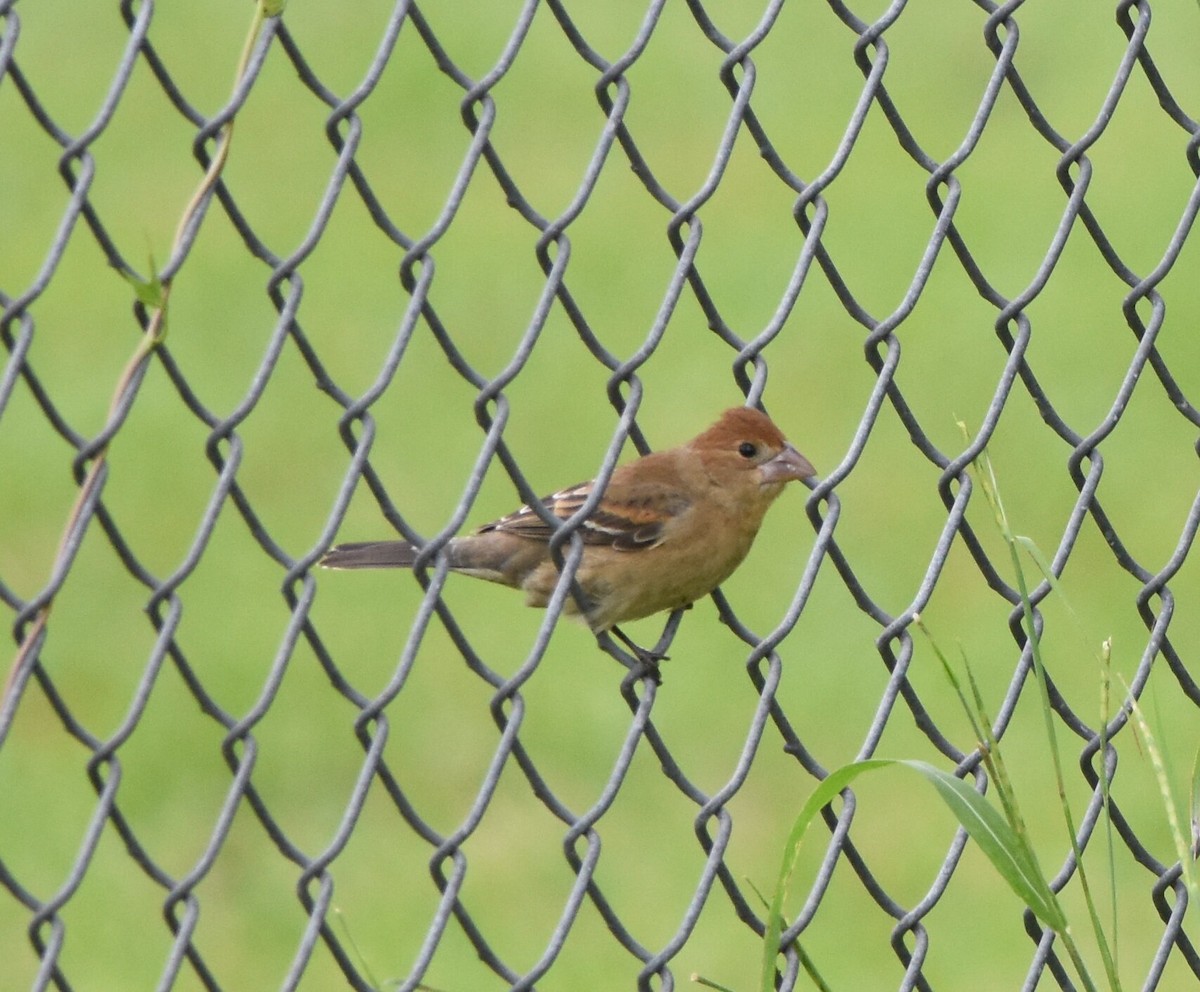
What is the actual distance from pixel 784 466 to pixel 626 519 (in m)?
0.45

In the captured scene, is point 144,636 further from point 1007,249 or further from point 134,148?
point 1007,249

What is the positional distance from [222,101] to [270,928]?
17.7ft

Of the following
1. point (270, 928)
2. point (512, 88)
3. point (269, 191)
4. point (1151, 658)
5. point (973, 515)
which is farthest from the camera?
point (512, 88)

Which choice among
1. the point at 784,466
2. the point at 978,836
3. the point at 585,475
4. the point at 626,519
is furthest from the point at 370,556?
the point at 585,475

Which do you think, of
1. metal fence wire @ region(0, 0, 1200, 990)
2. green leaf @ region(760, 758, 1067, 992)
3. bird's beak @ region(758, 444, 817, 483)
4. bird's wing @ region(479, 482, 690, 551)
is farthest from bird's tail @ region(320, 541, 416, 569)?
green leaf @ region(760, 758, 1067, 992)

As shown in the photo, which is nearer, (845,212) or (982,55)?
(845,212)

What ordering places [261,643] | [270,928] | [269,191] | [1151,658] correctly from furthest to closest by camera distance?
[269,191] < [261,643] < [270,928] < [1151,658]

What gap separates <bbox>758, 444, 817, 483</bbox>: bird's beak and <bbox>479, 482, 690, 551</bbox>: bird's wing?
319 mm

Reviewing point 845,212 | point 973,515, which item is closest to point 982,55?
point 845,212

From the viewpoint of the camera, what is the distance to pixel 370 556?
4.86 metres

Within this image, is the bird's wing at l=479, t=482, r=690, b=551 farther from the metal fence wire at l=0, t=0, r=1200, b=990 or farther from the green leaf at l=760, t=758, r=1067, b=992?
the green leaf at l=760, t=758, r=1067, b=992

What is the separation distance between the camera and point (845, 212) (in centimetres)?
999

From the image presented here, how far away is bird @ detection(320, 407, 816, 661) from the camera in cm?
473

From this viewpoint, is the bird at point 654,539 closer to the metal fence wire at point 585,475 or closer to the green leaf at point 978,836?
the metal fence wire at point 585,475
